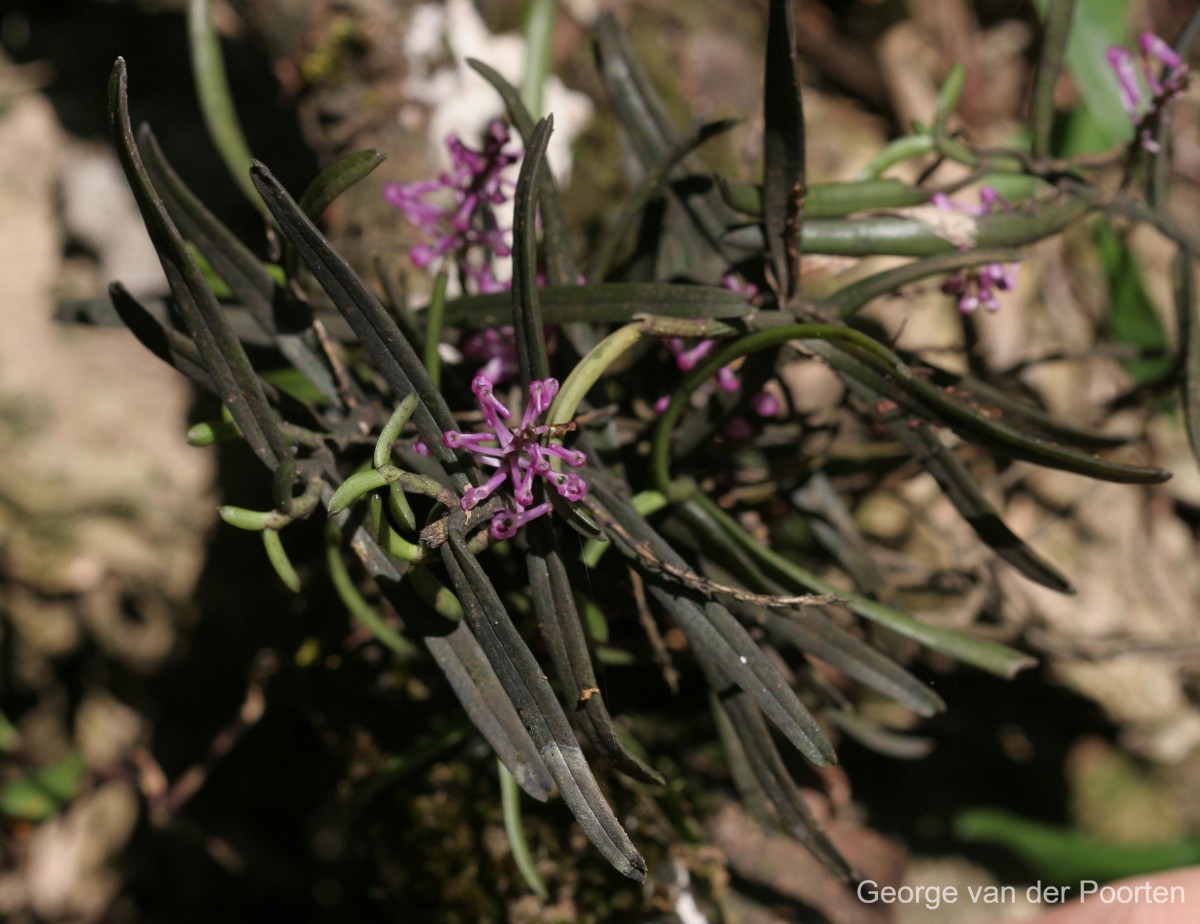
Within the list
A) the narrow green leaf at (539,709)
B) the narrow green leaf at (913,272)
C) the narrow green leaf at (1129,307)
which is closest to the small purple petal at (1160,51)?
the narrow green leaf at (913,272)

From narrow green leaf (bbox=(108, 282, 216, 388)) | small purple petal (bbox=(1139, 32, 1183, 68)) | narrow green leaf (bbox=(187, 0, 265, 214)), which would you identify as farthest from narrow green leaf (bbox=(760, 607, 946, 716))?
narrow green leaf (bbox=(187, 0, 265, 214))

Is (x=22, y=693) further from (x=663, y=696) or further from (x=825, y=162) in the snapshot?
(x=825, y=162)

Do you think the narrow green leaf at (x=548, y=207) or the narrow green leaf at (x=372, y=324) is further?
the narrow green leaf at (x=548, y=207)

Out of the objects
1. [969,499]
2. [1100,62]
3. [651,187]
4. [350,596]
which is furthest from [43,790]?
[1100,62]

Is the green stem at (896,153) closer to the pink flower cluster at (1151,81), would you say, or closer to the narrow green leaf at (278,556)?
the pink flower cluster at (1151,81)

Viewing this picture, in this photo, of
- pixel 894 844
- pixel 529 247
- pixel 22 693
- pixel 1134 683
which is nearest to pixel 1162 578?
pixel 1134 683

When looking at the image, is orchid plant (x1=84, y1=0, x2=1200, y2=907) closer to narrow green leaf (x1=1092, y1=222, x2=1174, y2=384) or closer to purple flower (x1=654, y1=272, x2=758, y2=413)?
purple flower (x1=654, y1=272, x2=758, y2=413)
